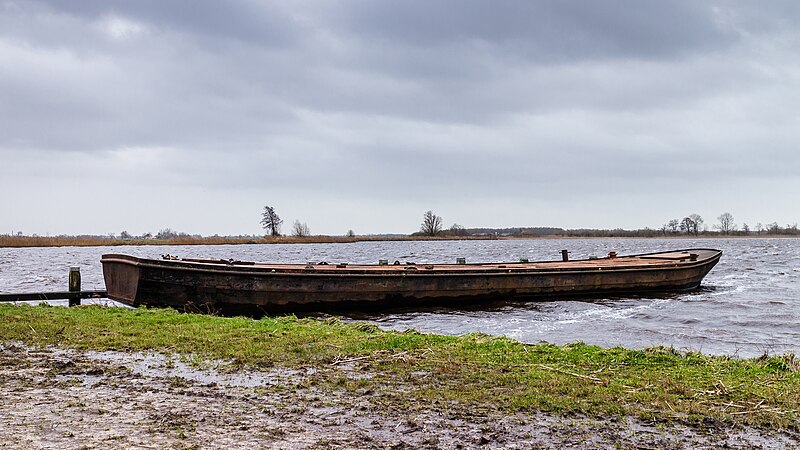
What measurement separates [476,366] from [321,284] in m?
10.0

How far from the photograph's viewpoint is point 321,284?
670 inches

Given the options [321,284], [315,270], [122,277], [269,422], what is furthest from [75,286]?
A: [269,422]

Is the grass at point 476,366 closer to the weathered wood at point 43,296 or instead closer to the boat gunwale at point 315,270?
the boat gunwale at point 315,270

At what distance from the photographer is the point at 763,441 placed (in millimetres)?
4816

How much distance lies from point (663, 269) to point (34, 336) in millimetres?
21000

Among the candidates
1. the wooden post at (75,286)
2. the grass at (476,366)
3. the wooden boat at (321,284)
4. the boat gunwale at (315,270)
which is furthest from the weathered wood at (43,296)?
the grass at (476,366)

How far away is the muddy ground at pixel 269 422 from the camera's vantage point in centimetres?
460

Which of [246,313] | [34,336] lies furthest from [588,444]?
[246,313]

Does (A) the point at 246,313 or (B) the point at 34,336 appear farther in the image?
(A) the point at 246,313

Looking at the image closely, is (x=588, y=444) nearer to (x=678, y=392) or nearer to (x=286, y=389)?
(x=678, y=392)

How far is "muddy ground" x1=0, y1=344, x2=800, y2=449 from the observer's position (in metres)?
4.60

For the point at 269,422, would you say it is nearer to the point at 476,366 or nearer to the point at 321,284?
the point at 476,366

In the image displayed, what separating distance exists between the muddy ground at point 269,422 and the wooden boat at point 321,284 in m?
9.36

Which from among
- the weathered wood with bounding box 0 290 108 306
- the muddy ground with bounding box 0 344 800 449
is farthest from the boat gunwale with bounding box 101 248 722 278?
the muddy ground with bounding box 0 344 800 449
